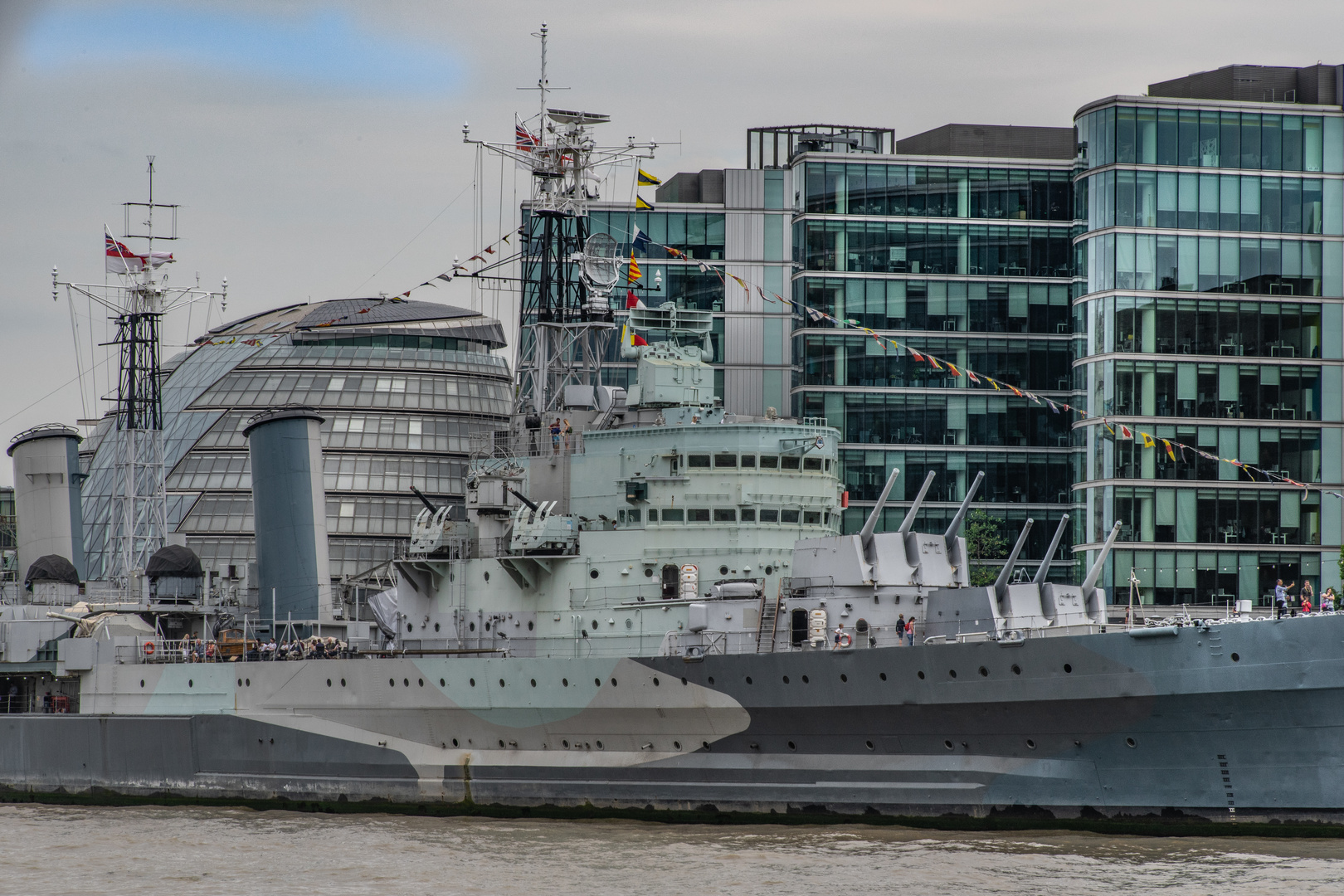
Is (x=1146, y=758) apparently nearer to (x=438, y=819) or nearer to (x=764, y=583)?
(x=764, y=583)

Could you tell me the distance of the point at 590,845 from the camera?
1129 inches

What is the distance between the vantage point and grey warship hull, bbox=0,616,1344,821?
1037 inches

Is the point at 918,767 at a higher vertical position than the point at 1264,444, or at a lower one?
lower

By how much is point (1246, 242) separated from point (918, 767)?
30.6 m

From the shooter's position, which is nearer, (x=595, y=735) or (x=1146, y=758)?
(x=1146, y=758)

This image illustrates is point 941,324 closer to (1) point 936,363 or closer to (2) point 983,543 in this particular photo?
(2) point 983,543

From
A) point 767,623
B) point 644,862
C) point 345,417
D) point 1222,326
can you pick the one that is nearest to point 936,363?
point 767,623

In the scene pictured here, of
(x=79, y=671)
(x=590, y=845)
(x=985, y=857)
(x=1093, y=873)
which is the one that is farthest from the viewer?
(x=79, y=671)

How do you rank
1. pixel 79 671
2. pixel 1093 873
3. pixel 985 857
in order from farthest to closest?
pixel 79 671 → pixel 985 857 → pixel 1093 873

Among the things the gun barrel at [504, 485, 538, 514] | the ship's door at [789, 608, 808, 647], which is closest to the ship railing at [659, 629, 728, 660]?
the ship's door at [789, 608, 808, 647]

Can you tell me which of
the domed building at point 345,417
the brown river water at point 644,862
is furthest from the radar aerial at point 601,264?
the domed building at point 345,417

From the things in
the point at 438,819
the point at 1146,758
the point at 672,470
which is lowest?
the point at 438,819

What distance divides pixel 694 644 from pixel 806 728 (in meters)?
2.96

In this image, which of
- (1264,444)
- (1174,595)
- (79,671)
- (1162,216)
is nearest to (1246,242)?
(1162,216)
